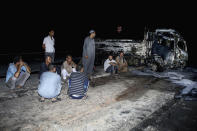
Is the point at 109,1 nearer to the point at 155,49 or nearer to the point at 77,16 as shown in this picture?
the point at 77,16

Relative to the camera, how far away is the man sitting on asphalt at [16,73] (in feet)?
17.8

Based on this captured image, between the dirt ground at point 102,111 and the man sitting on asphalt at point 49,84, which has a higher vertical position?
the man sitting on asphalt at point 49,84

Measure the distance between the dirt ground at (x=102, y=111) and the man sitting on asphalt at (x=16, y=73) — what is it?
0.25 metres

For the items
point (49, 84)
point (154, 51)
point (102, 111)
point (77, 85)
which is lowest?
point (102, 111)

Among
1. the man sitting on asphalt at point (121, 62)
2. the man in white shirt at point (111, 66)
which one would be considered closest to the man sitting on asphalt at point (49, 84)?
A: the man in white shirt at point (111, 66)

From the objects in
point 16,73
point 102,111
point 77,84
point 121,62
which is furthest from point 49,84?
point 121,62

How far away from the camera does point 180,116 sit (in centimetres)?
426

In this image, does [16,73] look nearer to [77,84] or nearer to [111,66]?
[77,84]

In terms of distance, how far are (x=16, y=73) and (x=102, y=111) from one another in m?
2.97

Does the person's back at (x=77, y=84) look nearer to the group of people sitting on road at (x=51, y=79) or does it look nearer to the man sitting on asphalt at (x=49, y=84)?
the group of people sitting on road at (x=51, y=79)

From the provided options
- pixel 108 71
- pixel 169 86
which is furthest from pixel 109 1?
pixel 169 86

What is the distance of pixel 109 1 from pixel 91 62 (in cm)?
2362

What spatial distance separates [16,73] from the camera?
5.32m

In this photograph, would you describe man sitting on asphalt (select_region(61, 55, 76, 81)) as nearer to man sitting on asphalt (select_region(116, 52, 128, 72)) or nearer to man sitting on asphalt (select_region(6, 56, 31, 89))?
→ man sitting on asphalt (select_region(6, 56, 31, 89))
